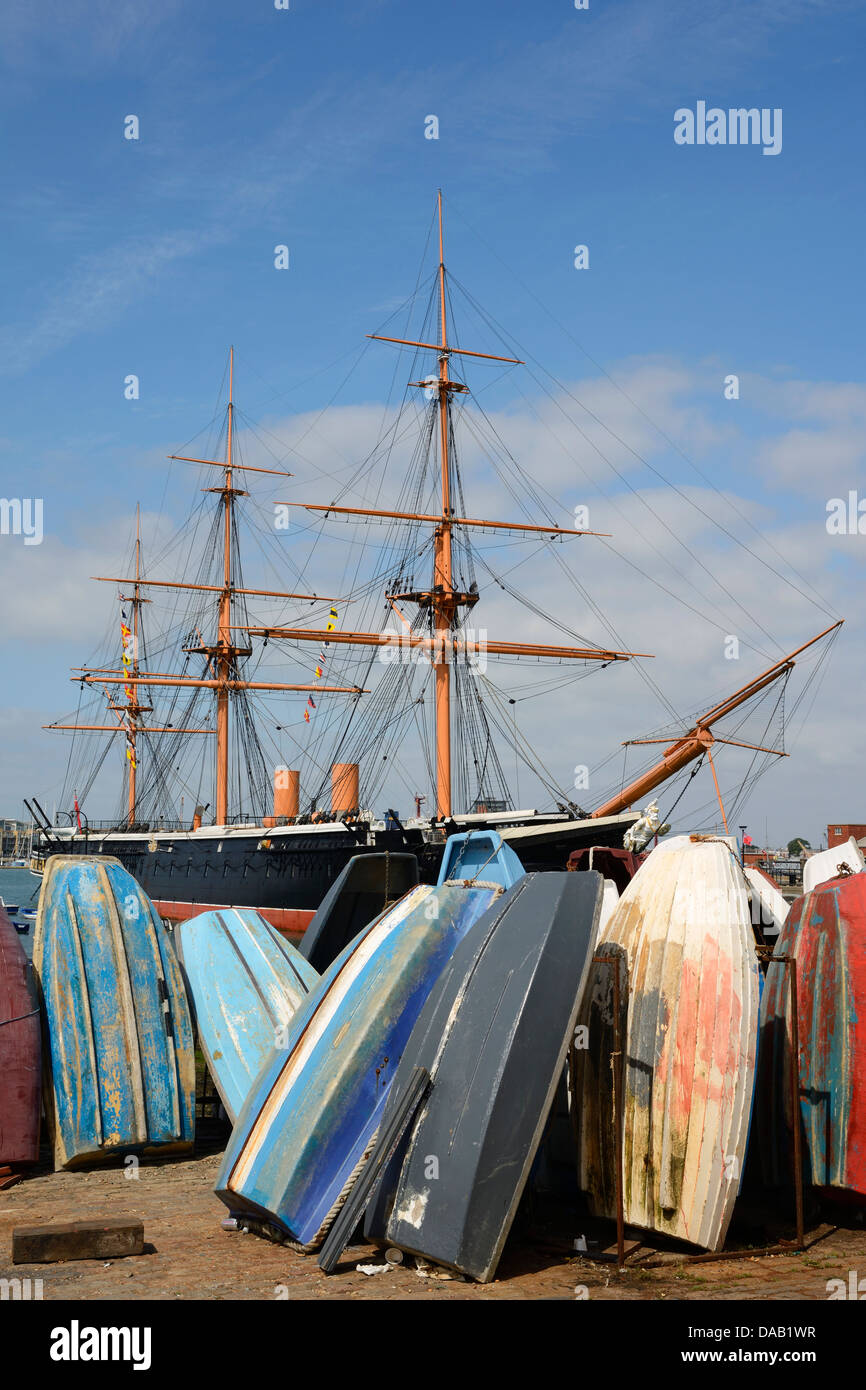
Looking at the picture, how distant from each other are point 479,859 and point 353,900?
2.08 metres

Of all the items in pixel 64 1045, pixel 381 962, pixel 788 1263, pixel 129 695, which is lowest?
pixel 788 1263

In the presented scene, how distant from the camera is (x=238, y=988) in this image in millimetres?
10336

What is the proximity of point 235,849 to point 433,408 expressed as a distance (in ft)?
65.6

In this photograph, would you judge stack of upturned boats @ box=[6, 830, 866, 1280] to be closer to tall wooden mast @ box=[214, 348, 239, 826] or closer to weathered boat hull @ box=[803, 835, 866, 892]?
weathered boat hull @ box=[803, 835, 866, 892]

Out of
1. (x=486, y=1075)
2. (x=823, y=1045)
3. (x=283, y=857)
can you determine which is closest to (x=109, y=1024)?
(x=486, y=1075)

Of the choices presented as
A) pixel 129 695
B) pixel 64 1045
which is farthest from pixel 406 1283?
pixel 129 695

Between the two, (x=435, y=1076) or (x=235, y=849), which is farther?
(x=235, y=849)

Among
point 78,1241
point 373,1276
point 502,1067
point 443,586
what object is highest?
point 443,586

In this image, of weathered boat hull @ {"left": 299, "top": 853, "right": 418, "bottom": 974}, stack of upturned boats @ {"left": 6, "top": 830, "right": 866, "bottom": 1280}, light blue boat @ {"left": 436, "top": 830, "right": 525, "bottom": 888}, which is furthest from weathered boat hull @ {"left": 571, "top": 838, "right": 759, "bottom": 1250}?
light blue boat @ {"left": 436, "top": 830, "right": 525, "bottom": 888}

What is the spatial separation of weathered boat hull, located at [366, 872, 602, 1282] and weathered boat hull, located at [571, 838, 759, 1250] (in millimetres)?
510

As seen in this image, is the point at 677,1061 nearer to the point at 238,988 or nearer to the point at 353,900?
the point at 238,988
